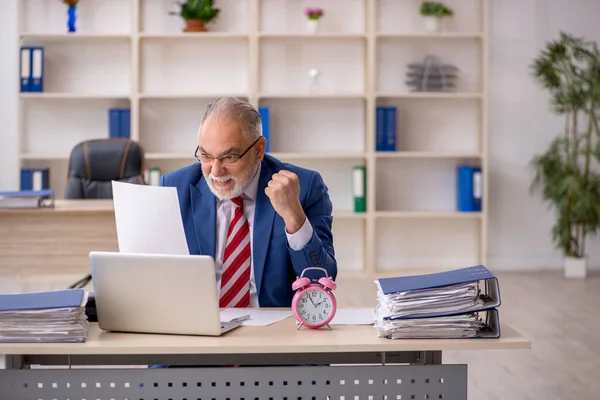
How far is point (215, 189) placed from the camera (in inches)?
96.8

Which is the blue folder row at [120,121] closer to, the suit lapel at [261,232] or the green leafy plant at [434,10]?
the green leafy plant at [434,10]

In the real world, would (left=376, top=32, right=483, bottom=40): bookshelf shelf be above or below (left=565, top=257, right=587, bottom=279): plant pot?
above

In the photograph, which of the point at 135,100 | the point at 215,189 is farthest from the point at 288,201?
the point at 135,100

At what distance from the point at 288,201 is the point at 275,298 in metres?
0.38

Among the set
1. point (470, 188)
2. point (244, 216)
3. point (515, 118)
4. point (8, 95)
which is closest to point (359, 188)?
point (470, 188)

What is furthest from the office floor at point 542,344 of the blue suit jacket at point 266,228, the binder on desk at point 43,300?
the binder on desk at point 43,300

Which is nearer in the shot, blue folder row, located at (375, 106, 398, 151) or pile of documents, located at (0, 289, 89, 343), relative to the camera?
pile of documents, located at (0, 289, 89, 343)

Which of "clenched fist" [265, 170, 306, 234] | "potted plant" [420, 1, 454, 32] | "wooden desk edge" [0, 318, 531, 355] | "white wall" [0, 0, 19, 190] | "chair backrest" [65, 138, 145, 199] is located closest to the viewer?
"wooden desk edge" [0, 318, 531, 355]

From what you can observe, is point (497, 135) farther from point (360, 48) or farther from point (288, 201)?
point (288, 201)

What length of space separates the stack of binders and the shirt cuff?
0.36 meters

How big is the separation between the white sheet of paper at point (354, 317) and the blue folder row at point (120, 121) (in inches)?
179

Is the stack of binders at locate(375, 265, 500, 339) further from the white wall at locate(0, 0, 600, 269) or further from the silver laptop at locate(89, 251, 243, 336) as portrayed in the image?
the white wall at locate(0, 0, 600, 269)

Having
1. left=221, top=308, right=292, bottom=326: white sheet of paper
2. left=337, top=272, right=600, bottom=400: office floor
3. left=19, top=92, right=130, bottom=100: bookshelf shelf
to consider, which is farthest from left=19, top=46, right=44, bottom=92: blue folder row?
left=221, top=308, right=292, bottom=326: white sheet of paper

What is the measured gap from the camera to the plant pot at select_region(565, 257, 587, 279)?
6707mm
